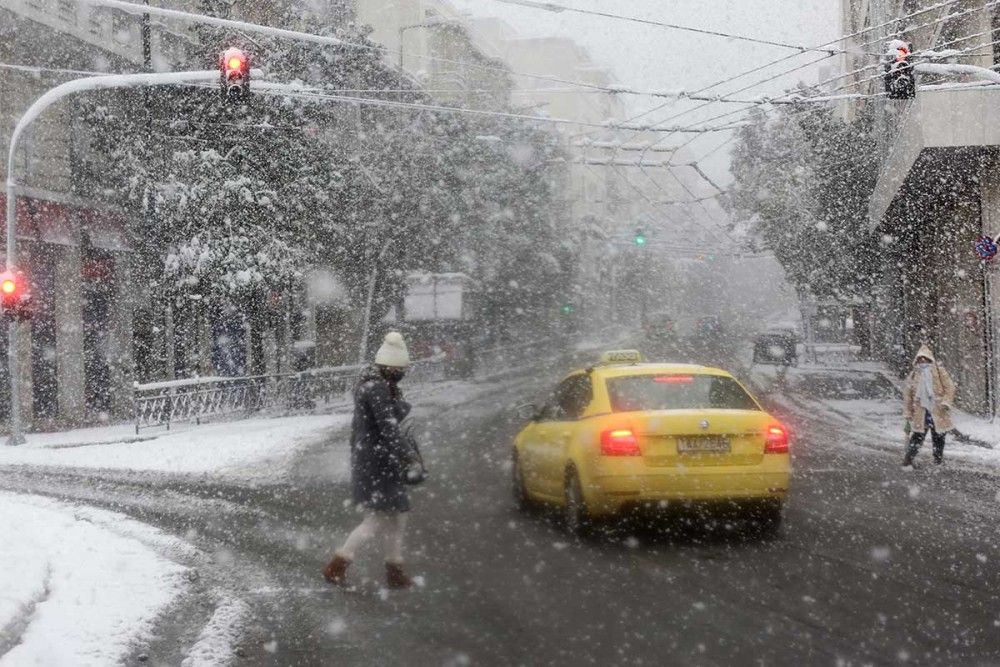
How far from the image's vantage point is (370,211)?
32562 mm

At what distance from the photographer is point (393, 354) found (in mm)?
7504

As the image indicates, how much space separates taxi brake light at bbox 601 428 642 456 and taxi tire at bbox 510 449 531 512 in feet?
7.12

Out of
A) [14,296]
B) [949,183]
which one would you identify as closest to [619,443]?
[14,296]

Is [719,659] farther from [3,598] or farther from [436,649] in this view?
[3,598]

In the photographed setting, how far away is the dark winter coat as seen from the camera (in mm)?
7418

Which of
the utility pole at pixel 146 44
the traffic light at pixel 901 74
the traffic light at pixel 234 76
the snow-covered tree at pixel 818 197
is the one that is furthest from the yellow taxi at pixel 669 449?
the snow-covered tree at pixel 818 197

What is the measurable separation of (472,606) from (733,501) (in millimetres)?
2659

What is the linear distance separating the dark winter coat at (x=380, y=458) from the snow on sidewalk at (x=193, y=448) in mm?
7590

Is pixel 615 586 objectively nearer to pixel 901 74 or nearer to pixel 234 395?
pixel 901 74

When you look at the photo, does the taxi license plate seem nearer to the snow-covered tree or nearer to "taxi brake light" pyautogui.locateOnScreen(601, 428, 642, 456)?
"taxi brake light" pyautogui.locateOnScreen(601, 428, 642, 456)

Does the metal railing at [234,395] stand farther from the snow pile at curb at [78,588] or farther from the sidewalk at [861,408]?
the snow pile at curb at [78,588]

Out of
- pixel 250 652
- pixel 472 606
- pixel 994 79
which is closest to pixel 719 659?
pixel 472 606

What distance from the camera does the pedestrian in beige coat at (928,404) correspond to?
47.6ft

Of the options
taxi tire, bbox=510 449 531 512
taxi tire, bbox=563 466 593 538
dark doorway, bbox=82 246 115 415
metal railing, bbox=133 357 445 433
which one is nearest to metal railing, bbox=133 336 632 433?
metal railing, bbox=133 357 445 433
